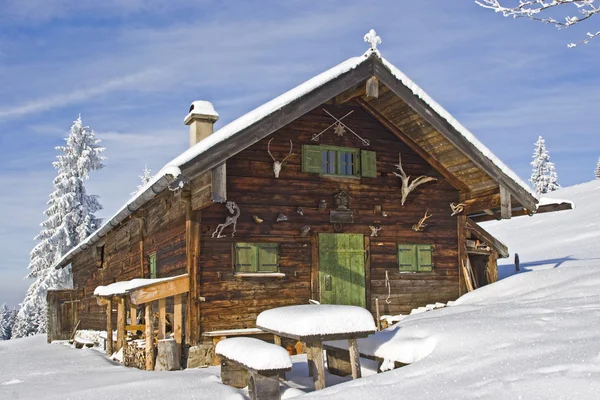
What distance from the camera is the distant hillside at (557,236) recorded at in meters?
21.5

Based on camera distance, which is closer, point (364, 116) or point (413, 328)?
point (413, 328)

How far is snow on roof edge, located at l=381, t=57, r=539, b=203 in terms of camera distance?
1227 cm

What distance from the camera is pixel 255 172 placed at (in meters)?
12.2

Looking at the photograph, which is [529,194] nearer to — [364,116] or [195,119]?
[364,116]

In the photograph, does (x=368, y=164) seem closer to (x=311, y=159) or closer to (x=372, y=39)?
(x=311, y=159)

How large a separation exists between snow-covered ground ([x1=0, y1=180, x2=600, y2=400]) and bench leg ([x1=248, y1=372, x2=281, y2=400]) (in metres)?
0.51

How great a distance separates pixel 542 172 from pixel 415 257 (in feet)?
159

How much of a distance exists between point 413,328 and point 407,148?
635cm

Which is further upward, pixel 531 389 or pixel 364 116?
pixel 364 116

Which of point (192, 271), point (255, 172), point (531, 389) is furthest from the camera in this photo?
point (255, 172)

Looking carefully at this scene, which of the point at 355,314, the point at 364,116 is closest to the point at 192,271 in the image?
the point at 355,314

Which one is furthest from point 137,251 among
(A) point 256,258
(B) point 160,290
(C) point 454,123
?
(C) point 454,123

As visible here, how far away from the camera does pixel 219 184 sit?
10820 mm

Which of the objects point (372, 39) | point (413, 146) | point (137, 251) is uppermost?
point (372, 39)
